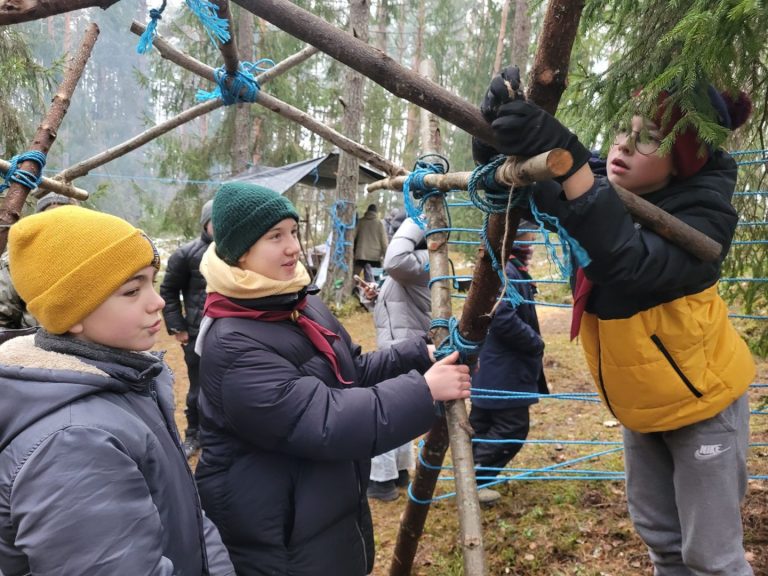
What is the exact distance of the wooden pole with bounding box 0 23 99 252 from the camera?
6.73 ft

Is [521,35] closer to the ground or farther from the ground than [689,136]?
farther from the ground

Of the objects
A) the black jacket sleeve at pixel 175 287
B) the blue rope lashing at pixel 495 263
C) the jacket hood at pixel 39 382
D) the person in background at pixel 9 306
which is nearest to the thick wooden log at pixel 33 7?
the jacket hood at pixel 39 382

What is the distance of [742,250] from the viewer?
10.1ft

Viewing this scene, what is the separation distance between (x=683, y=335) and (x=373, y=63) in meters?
1.16

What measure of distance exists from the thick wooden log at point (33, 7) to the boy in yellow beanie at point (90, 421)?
42 centimetres

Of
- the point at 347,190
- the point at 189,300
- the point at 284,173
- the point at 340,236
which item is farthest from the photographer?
the point at 340,236

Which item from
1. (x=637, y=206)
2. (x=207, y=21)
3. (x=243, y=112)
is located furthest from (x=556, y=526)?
(x=243, y=112)

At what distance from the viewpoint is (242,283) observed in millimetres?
1633

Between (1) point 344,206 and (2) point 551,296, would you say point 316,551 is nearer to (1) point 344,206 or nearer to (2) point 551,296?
(1) point 344,206

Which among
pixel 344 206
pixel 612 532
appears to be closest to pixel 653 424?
pixel 612 532

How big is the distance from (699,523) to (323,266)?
8328 mm

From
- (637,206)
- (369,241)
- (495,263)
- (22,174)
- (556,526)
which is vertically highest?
(369,241)

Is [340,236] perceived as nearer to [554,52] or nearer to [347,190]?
[347,190]

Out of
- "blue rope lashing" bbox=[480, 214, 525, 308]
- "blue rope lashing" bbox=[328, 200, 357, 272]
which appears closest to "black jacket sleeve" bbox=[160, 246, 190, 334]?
"blue rope lashing" bbox=[480, 214, 525, 308]
